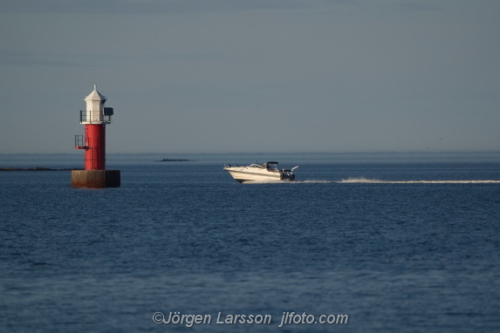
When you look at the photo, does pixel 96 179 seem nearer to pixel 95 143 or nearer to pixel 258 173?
pixel 95 143

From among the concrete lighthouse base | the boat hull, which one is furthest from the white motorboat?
the concrete lighthouse base

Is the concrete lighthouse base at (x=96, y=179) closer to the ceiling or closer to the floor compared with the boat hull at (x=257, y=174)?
closer to the ceiling

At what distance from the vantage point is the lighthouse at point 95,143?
80.3 m

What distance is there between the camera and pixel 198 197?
287 feet

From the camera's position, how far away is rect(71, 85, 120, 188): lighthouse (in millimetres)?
80312

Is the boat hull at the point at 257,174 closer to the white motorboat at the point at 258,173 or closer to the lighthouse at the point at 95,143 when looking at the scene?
the white motorboat at the point at 258,173

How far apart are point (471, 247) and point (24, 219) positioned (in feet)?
102

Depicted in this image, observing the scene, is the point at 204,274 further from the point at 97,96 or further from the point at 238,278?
the point at 97,96

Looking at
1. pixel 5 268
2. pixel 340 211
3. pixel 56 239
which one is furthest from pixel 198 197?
pixel 5 268

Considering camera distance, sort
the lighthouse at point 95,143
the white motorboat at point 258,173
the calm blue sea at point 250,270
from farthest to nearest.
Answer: the white motorboat at point 258,173, the lighthouse at point 95,143, the calm blue sea at point 250,270

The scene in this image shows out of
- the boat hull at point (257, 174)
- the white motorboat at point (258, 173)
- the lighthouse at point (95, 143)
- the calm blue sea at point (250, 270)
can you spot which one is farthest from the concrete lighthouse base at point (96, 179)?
the boat hull at point (257, 174)

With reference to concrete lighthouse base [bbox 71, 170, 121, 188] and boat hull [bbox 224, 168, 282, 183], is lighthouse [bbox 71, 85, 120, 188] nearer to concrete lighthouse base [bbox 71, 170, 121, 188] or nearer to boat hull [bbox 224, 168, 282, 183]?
concrete lighthouse base [bbox 71, 170, 121, 188]

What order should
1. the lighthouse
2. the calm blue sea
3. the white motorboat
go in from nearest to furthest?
the calm blue sea, the lighthouse, the white motorboat

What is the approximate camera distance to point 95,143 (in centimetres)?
8025
